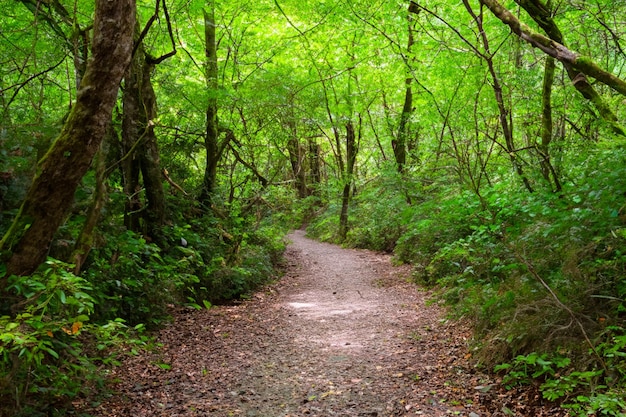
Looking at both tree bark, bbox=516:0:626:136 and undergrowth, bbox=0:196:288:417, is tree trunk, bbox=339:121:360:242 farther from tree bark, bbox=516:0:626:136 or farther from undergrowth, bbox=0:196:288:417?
tree bark, bbox=516:0:626:136

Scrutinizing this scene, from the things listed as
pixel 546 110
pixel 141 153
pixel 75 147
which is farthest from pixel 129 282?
pixel 546 110

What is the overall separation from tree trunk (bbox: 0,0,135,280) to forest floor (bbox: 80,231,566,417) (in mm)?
1599

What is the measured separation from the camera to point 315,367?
5.14 metres

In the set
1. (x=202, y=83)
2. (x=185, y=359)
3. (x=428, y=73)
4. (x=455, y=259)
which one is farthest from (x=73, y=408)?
(x=428, y=73)

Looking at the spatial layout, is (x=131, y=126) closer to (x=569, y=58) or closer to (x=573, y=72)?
(x=569, y=58)

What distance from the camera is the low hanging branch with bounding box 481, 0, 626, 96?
190 inches

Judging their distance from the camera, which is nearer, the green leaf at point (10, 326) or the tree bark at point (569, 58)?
the green leaf at point (10, 326)

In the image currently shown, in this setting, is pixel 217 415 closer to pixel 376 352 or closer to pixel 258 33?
pixel 376 352

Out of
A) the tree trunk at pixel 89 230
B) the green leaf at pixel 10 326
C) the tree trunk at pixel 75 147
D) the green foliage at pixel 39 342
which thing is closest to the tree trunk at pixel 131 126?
the tree trunk at pixel 89 230

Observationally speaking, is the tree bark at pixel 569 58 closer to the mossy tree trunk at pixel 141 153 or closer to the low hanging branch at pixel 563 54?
the low hanging branch at pixel 563 54

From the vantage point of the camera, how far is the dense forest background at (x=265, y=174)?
3.47m

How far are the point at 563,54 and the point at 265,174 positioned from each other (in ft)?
25.8

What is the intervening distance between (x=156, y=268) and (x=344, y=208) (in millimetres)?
13728

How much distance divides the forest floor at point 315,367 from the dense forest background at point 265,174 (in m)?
0.35
